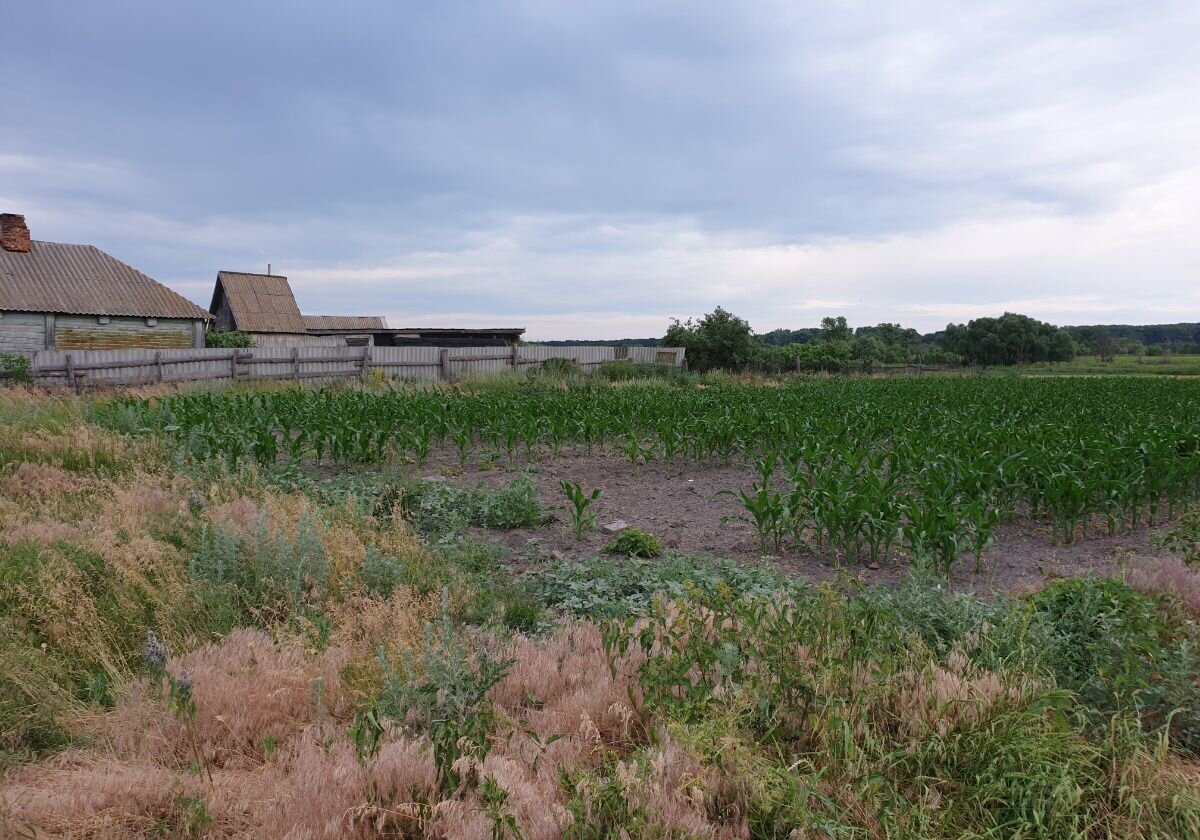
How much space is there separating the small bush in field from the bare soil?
178mm

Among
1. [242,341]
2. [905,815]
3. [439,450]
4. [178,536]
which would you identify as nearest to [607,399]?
[439,450]

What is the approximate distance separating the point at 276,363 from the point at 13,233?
1414 cm

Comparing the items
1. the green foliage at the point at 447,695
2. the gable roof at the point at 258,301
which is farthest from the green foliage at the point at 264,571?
the gable roof at the point at 258,301

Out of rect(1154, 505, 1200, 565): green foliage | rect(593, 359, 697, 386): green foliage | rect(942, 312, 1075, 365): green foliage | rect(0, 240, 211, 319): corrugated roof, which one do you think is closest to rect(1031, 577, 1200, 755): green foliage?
rect(1154, 505, 1200, 565): green foliage

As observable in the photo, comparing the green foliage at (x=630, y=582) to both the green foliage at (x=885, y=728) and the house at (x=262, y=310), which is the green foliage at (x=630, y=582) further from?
the house at (x=262, y=310)

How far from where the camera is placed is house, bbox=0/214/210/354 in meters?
27.6

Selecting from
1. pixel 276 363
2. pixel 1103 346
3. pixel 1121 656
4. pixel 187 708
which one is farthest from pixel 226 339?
pixel 1103 346

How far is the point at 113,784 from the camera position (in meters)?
2.62

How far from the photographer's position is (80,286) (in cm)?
3000

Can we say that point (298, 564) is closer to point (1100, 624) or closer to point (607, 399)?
point (1100, 624)

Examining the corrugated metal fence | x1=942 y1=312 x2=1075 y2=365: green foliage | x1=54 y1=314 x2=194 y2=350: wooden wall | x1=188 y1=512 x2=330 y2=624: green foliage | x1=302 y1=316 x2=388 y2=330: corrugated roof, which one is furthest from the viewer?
x1=942 y1=312 x2=1075 y2=365: green foliage

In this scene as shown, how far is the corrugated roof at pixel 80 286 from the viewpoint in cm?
2784

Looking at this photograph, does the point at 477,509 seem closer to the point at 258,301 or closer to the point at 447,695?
the point at 447,695

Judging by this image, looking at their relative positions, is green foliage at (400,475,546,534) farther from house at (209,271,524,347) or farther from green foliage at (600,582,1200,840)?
house at (209,271,524,347)
